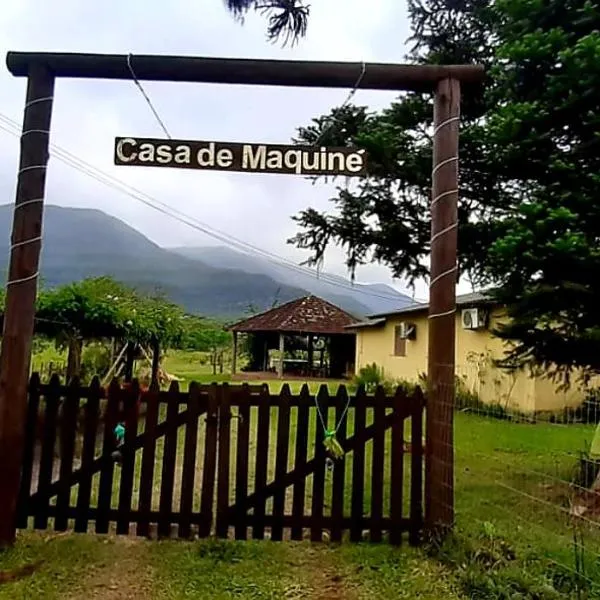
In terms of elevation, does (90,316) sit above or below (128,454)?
above

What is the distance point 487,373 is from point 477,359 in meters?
0.41


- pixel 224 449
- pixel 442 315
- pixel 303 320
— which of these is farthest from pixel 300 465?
pixel 303 320

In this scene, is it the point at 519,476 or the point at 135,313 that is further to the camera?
the point at 135,313

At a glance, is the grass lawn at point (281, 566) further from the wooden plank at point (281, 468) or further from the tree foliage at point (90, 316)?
the tree foliage at point (90, 316)

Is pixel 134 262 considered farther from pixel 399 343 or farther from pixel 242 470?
pixel 242 470

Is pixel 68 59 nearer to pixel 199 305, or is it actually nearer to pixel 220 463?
pixel 220 463

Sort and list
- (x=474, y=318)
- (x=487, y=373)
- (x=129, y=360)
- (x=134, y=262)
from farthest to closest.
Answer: (x=134, y=262)
(x=487, y=373)
(x=474, y=318)
(x=129, y=360)

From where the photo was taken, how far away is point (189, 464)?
13.7ft

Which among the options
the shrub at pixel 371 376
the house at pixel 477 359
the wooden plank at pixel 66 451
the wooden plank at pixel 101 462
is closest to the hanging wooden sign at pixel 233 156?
the wooden plank at pixel 66 451

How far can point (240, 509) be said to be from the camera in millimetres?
4129

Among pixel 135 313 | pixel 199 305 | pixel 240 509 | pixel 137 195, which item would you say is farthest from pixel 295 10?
pixel 199 305

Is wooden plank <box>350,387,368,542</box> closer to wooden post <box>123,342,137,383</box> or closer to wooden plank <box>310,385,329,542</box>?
wooden plank <box>310,385,329,542</box>

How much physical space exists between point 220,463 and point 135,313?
745 centimetres

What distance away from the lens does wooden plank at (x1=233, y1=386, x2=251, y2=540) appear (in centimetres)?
413
